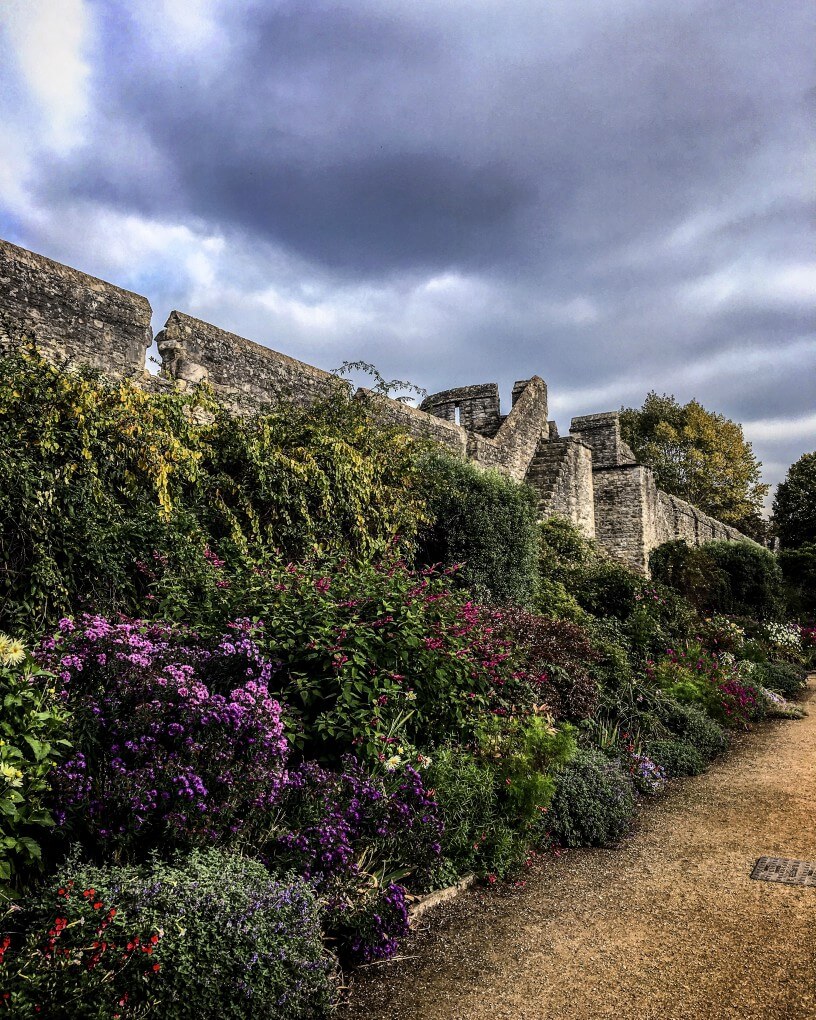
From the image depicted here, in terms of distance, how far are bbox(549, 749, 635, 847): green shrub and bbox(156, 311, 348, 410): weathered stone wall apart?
5.16 meters

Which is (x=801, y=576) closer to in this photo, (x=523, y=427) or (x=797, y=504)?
(x=523, y=427)

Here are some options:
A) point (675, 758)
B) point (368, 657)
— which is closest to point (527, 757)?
point (368, 657)

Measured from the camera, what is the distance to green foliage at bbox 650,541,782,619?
15883 millimetres

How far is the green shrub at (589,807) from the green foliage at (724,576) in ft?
35.4

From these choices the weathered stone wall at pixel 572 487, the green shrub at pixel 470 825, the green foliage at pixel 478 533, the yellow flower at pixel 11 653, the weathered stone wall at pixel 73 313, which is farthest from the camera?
the weathered stone wall at pixel 572 487

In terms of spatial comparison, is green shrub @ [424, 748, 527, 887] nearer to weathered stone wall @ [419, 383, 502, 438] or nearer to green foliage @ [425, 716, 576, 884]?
green foliage @ [425, 716, 576, 884]

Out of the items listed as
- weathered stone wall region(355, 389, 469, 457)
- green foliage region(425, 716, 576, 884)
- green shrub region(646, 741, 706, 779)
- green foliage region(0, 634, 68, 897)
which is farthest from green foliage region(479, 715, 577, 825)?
weathered stone wall region(355, 389, 469, 457)

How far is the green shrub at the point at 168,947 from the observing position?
2209mm

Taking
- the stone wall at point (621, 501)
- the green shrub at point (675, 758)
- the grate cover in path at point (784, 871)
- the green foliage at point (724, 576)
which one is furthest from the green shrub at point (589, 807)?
the stone wall at point (621, 501)

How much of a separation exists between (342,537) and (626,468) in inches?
451

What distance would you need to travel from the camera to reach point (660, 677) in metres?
8.03

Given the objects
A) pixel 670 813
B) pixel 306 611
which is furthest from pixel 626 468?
pixel 306 611

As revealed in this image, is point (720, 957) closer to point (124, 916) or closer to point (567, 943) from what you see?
point (567, 943)

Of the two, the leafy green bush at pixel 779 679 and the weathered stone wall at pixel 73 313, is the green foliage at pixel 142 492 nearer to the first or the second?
the weathered stone wall at pixel 73 313
